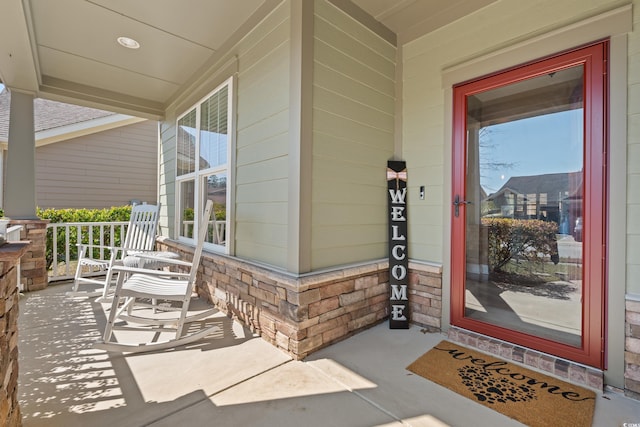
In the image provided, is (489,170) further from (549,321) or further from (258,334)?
(258,334)

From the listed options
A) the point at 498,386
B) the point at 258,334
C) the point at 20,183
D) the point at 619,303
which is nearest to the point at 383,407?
the point at 498,386

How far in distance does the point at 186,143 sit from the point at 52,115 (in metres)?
5.41

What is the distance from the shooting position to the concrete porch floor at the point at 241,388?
1.57 meters

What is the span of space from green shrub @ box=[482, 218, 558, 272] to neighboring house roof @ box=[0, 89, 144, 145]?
7.39 metres

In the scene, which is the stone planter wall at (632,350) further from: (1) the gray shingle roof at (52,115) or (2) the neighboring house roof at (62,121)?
(1) the gray shingle roof at (52,115)

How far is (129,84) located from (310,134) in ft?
11.3

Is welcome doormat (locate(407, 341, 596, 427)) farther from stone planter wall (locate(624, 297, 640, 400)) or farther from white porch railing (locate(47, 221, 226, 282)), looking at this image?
white porch railing (locate(47, 221, 226, 282))

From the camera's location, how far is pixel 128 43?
3.19 meters

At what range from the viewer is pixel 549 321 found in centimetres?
218

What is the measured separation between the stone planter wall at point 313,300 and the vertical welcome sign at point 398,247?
9 centimetres

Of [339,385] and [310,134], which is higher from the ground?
[310,134]

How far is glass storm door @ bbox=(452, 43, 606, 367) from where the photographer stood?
195 cm

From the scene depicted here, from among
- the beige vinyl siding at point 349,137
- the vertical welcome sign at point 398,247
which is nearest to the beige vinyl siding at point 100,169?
the beige vinyl siding at point 349,137

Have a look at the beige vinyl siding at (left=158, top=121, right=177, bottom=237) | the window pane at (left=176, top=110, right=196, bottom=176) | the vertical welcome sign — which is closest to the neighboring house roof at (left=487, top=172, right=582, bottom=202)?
the vertical welcome sign
